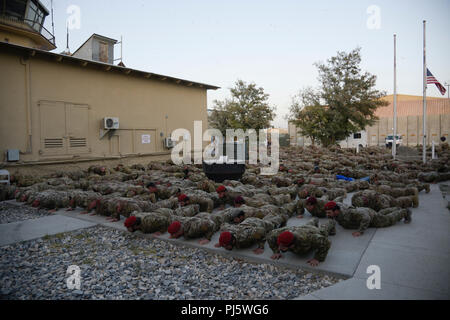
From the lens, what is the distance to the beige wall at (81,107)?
12.4 m

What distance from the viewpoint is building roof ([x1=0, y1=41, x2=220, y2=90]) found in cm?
1238

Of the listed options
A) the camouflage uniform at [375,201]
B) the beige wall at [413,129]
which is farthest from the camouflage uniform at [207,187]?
the beige wall at [413,129]

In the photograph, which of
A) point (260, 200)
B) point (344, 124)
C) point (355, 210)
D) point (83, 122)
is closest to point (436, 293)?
point (355, 210)

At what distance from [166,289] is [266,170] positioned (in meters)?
10.8

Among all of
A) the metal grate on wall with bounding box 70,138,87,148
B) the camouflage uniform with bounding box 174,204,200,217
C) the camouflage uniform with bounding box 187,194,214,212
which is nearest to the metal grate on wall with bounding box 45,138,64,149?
the metal grate on wall with bounding box 70,138,87,148

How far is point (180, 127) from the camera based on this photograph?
20516 mm

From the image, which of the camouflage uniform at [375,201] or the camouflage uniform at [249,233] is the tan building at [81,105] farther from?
→ the camouflage uniform at [375,201]

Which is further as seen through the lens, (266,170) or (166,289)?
(266,170)

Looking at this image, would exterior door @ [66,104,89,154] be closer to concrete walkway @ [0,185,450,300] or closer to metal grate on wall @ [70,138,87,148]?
metal grate on wall @ [70,138,87,148]

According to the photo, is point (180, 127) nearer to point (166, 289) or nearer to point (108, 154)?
point (108, 154)

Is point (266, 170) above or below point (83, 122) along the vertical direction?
below

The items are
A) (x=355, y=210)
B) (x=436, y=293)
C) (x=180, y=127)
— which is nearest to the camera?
(x=436, y=293)

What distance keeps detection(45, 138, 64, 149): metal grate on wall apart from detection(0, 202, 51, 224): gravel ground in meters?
5.31
